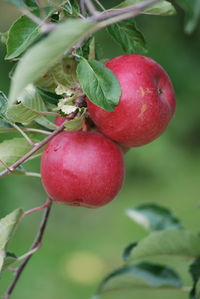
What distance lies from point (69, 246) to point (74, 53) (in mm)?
2566

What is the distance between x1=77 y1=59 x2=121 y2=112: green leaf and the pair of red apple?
0.04 metres

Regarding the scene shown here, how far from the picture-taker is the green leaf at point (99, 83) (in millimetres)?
840

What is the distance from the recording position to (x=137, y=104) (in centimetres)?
90

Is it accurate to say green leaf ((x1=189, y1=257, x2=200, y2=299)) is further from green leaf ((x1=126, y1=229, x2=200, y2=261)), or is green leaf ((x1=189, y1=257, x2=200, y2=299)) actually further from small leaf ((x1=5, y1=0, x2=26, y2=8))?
small leaf ((x1=5, y1=0, x2=26, y2=8))

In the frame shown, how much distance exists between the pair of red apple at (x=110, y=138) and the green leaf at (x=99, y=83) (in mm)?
39

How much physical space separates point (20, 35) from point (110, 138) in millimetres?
224

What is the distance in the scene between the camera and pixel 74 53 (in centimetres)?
88

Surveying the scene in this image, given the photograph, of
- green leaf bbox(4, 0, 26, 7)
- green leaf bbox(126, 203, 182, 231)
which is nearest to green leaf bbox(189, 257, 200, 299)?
green leaf bbox(126, 203, 182, 231)

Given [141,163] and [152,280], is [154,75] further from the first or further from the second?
[141,163]

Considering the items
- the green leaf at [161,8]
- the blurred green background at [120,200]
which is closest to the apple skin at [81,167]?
the green leaf at [161,8]

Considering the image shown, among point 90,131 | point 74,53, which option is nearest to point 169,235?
point 90,131

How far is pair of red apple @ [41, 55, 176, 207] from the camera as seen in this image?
2.97 feet

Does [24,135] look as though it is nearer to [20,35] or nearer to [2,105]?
[2,105]

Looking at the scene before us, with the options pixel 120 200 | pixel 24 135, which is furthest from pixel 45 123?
pixel 120 200
